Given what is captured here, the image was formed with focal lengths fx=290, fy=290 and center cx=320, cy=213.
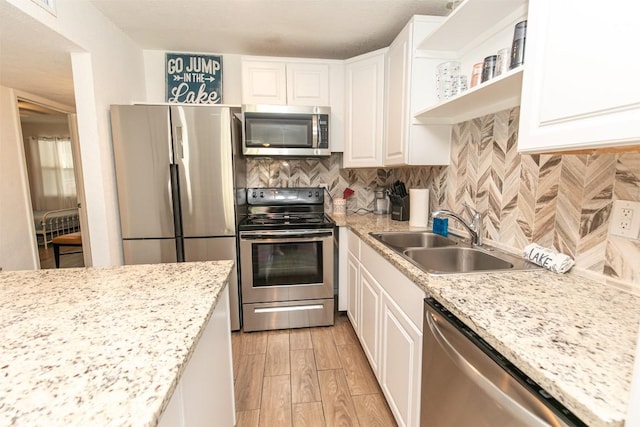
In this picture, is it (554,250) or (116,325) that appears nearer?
(116,325)

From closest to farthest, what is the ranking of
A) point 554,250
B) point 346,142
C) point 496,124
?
point 554,250, point 496,124, point 346,142

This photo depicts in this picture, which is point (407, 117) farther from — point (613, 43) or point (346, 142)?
point (613, 43)

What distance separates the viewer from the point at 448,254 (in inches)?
63.7

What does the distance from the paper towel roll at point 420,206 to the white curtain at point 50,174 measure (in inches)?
248

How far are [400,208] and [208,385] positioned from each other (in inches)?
75.5

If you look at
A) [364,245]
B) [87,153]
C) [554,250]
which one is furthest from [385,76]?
[87,153]

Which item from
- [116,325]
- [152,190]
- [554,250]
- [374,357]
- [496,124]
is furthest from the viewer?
[152,190]

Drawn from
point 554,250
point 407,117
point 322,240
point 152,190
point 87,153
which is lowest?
point 322,240

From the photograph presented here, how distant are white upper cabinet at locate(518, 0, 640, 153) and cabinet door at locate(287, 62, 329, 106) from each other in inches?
74.7

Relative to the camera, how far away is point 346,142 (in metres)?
2.60

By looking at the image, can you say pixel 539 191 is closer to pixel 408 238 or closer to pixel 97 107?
pixel 408 238

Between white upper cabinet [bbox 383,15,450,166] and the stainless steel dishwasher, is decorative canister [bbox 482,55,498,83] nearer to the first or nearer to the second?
white upper cabinet [bbox 383,15,450,166]

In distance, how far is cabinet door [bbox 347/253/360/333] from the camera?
7.00ft

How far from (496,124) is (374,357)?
1471mm
